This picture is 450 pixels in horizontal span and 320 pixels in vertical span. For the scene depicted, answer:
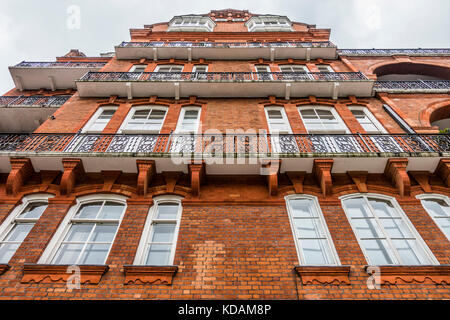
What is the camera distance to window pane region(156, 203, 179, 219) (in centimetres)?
660

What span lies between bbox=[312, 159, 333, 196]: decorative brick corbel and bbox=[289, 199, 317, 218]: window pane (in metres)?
0.52

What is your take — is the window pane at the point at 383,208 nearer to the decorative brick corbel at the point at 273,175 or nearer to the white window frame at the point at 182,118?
the decorative brick corbel at the point at 273,175

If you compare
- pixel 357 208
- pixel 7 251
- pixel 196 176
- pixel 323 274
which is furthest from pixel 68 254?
pixel 357 208

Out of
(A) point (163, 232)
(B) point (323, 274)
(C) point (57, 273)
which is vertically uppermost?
(A) point (163, 232)

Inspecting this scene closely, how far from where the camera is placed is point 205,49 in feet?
46.5

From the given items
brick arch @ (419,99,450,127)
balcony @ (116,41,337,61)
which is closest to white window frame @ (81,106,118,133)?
balcony @ (116,41,337,61)

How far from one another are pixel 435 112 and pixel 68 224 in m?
14.1

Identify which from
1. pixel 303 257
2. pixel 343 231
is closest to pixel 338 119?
pixel 343 231

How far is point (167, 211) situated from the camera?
6.75m

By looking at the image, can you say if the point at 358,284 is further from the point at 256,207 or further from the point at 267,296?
the point at 256,207

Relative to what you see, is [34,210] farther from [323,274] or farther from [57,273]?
[323,274]

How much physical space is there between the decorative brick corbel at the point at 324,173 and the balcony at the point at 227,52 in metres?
9.35

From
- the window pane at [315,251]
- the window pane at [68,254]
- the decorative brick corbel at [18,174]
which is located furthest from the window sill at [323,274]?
the decorative brick corbel at [18,174]

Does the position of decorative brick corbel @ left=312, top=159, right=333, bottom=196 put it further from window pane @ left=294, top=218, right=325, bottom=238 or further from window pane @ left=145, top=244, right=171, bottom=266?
window pane @ left=145, top=244, right=171, bottom=266
